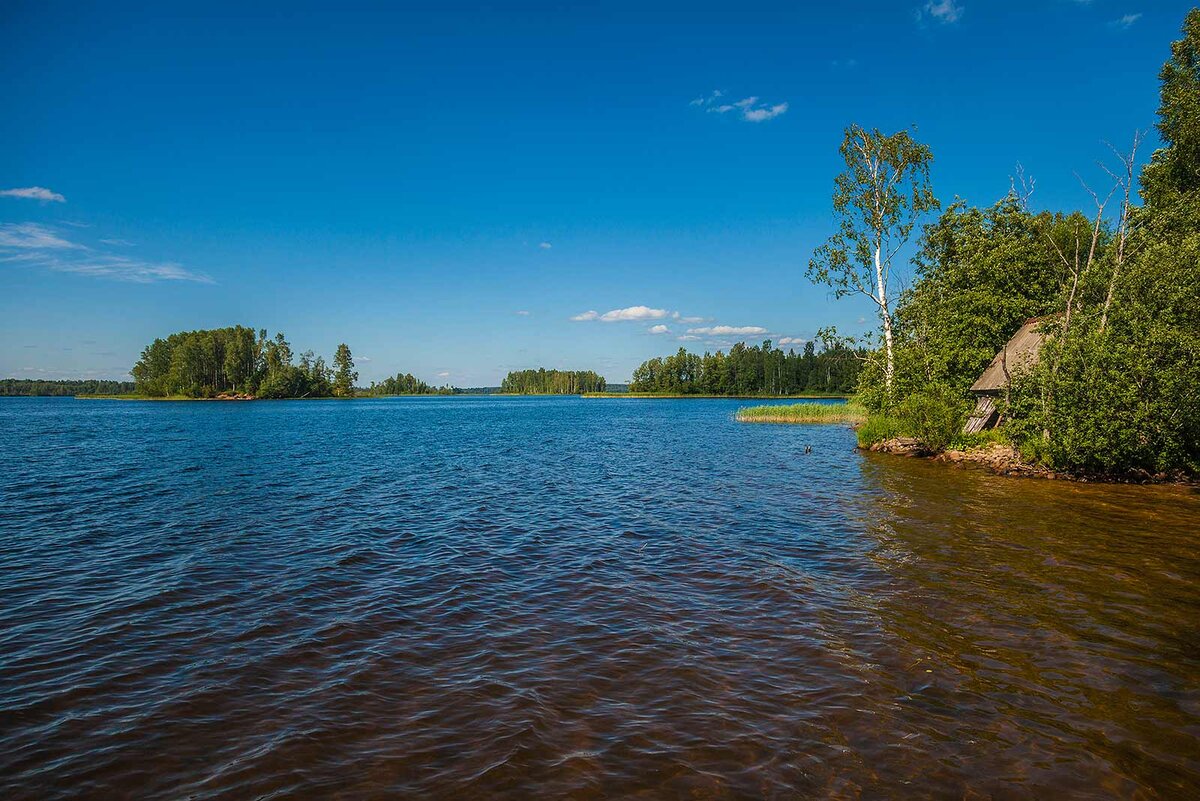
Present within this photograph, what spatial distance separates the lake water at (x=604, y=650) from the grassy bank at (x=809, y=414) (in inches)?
1513

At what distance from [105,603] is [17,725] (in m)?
4.56

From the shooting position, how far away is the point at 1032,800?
219 inches

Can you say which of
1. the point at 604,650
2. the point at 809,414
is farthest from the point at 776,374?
the point at 604,650

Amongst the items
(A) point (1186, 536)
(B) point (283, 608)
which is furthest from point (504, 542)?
(A) point (1186, 536)

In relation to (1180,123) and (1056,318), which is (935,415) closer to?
(1056,318)

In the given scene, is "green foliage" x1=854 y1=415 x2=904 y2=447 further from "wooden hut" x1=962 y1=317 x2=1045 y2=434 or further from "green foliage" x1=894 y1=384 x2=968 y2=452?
"wooden hut" x1=962 y1=317 x2=1045 y2=434

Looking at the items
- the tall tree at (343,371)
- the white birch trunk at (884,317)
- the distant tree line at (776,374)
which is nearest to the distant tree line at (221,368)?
the tall tree at (343,371)

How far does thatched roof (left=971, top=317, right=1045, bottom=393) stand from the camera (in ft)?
99.9

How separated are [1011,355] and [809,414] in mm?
29615

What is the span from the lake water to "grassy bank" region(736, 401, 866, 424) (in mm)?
38419

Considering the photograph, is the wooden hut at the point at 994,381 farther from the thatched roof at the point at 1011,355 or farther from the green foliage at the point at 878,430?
the green foliage at the point at 878,430

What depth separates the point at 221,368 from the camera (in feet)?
509

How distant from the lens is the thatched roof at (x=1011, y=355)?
30.5 meters

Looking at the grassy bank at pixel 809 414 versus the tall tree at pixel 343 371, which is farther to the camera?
the tall tree at pixel 343 371
